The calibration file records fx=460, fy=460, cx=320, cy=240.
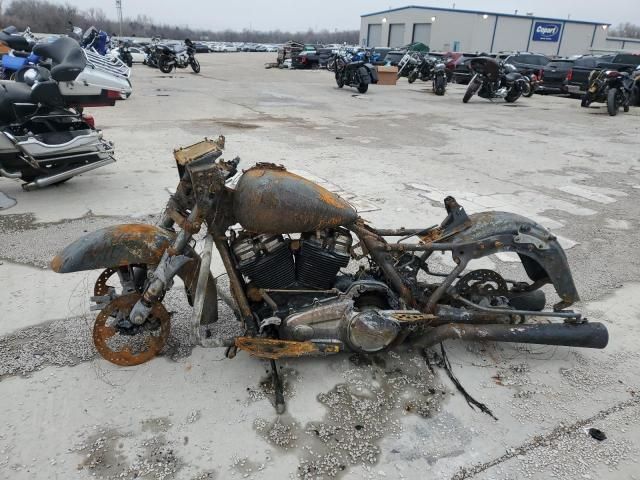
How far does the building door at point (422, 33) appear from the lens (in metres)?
44.8

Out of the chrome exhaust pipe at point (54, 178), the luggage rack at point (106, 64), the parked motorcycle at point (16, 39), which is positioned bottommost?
the chrome exhaust pipe at point (54, 178)

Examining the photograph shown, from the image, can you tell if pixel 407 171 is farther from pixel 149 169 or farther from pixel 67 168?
pixel 67 168

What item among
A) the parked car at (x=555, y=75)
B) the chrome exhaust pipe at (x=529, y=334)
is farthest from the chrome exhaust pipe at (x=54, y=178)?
the parked car at (x=555, y=75)

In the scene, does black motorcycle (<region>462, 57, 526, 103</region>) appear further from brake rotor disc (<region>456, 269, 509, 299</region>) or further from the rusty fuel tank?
the rusty fuel tank

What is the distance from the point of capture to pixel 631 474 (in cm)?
213

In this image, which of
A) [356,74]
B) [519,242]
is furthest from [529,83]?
[519,242]

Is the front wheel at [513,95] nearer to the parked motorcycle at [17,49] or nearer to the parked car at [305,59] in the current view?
the parked motorcycle at [17,49]

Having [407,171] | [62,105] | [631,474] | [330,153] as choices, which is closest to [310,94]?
[330,153]

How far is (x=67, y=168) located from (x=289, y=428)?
14.0 feet

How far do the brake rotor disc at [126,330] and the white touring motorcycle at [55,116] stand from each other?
3.01 meters

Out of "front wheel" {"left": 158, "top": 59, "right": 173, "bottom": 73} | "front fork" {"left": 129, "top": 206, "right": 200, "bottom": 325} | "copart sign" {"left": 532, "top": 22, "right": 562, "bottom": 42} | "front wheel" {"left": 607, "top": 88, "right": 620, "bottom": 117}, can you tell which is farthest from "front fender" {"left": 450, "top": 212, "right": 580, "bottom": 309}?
"copart sign" {"left": 532, "top": 22, "right": 562, "bottom": 42}

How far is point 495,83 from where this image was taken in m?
14.7

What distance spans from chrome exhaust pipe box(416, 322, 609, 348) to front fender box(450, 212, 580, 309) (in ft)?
0.72

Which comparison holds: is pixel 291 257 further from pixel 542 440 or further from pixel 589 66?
pixel 589 66
